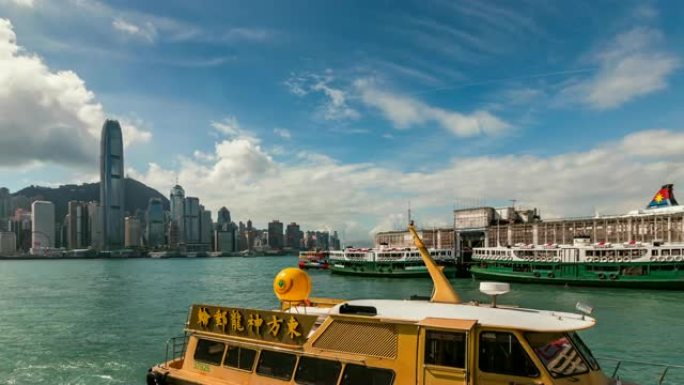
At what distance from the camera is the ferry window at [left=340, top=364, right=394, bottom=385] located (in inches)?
338

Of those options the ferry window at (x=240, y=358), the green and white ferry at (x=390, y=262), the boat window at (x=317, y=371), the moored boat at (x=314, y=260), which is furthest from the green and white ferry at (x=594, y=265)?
the ferry window at (x=240, y=358)

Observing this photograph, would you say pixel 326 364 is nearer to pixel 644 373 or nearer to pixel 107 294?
pixel 644 373

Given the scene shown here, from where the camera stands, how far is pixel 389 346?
864 cm

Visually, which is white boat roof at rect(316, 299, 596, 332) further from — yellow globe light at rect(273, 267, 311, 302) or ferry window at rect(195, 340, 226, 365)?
ferry window at rect(195, 340, 226, 365)

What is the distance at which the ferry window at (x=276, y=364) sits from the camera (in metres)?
9.77

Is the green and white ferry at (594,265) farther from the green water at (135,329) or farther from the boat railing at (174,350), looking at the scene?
the boat railing at (174,350)

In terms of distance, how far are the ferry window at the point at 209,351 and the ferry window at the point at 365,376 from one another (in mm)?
3510

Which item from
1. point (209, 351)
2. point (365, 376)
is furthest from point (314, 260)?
point (365, 376)

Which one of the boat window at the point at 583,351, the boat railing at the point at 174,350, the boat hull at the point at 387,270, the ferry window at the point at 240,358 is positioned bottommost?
the boat hull at the point at 387,270

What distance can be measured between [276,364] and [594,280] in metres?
53.8

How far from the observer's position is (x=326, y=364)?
30.4ft

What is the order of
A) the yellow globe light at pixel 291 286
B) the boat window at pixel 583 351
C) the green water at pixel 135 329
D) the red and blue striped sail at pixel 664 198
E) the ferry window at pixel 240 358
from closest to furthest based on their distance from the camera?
the boat window at pixel 583 351 → the ferry window at pixel 240 358 → the yellow globe light at pixel 291 286 → the green water at pixel 135 329 → the red and blue striped sail at pixel 664 198

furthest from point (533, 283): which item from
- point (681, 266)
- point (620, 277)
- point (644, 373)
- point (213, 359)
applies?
point (213, 359)

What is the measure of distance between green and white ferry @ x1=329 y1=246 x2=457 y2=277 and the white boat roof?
203 ft
